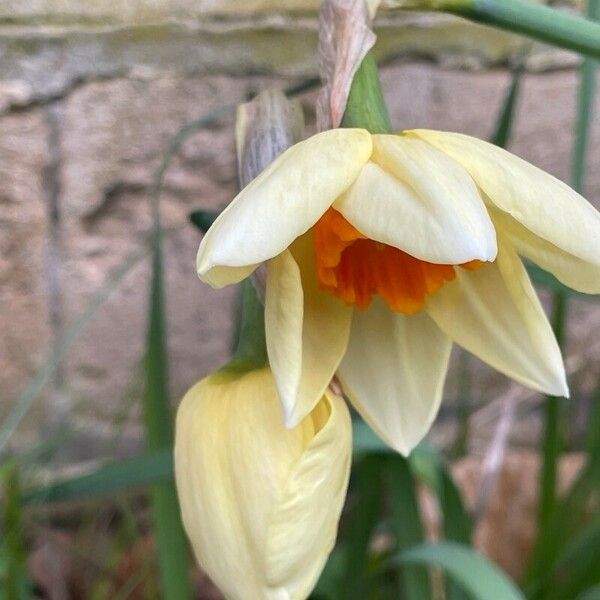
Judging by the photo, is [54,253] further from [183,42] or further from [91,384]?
[183,42]

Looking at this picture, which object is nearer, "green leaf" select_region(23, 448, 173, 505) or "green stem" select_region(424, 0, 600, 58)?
"green stem" select_region(424, 0, 600, 58)

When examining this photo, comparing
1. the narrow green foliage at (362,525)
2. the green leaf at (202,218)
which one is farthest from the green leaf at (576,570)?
the green leaf at (202,218)

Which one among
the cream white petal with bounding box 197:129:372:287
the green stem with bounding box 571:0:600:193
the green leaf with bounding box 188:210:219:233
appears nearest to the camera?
the cream white petal with bounding box 197:129:372:287

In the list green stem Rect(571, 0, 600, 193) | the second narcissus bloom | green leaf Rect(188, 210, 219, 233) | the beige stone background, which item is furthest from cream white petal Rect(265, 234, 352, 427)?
the beige stone background

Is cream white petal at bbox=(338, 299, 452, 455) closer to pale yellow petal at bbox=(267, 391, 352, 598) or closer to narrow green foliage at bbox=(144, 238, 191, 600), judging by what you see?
pale yellow petal at bbox=(267, 391, 352, 598)

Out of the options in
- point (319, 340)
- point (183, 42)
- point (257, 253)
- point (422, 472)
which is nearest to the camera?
point (257, 253)

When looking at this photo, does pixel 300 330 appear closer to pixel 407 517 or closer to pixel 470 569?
pixel 470 569

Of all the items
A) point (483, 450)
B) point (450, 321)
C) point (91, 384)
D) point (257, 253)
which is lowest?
point (483, 450)

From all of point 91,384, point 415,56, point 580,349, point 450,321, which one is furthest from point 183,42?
point 580,349
